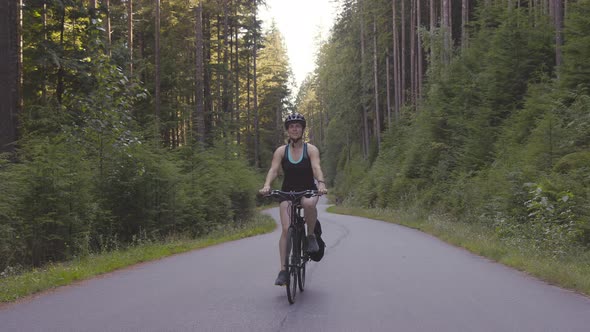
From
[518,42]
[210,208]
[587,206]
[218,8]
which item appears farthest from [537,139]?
[218,8]

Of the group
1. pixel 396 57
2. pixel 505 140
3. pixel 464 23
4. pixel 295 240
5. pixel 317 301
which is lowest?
pixel 317 301

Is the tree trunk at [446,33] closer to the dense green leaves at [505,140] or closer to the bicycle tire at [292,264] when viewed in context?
the dense green leaves at [505,140]

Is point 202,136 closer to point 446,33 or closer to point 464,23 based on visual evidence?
point 446,33

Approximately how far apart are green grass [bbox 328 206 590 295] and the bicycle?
368 centimetres

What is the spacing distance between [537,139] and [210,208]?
1131 cm

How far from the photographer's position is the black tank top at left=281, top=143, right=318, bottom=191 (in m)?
6.82

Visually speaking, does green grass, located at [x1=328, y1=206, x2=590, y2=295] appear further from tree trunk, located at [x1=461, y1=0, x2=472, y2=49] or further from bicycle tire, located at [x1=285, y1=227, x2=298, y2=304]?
tree trunk, located at [x1=461, y1=0, x2=472, y2=49]

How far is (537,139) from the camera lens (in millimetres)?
15805

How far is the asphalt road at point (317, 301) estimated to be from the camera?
527 centimetres

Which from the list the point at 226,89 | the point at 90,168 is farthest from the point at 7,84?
the point at 226,89

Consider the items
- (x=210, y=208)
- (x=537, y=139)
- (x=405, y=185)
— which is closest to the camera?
(x=537, y=139)

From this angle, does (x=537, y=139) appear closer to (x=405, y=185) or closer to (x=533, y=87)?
(x=533, y=87)

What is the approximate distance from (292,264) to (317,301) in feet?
1.75

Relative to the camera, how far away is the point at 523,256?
9.75m
